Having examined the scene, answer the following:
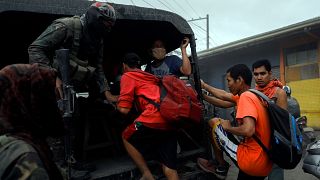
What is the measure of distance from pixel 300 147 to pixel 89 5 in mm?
2495

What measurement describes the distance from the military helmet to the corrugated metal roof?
8.92m

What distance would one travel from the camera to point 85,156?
4328 millimetres

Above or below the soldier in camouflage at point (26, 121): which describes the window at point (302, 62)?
above

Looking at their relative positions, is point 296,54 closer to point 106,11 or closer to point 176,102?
point 176,102

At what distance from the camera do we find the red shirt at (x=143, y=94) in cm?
358

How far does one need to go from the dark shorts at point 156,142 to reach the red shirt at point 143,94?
0.12m

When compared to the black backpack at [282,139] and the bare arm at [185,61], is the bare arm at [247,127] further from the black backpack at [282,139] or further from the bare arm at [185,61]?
the bare arm at [185,61]

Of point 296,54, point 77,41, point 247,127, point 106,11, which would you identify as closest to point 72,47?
point 77,41

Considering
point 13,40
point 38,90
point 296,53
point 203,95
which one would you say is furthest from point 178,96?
point 296,53

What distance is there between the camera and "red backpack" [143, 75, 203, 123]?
350cm

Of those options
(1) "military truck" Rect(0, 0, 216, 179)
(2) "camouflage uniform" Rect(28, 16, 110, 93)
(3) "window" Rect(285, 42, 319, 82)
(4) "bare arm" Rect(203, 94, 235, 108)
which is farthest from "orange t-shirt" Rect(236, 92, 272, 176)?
(3) "window" Rect(285, 42, 319, 82)

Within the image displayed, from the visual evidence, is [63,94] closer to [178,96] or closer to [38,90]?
[178,96]

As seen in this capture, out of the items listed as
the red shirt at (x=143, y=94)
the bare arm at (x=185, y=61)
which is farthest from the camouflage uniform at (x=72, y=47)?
the bare arm at (x=185, y=61)

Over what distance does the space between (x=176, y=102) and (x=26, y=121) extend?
199 cm
